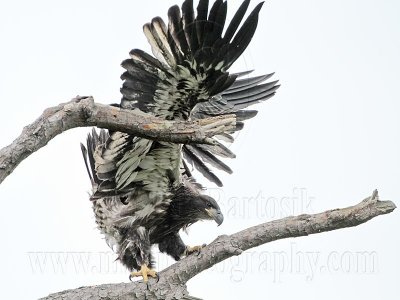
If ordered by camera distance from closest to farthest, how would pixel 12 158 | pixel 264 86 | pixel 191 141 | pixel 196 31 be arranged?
pixel 12 158 < pixel 191 141 < pixel 196 31 < pixel 264 86

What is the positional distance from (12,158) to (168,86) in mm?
2642

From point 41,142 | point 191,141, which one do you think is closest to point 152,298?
point 191,141

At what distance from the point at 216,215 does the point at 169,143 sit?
43.6 inches

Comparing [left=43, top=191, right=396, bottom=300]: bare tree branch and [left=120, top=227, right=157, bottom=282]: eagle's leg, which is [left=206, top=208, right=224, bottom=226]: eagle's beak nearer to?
[left=120, top=227, right=157, bottom=282]: eagle's leg

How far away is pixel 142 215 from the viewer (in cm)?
840

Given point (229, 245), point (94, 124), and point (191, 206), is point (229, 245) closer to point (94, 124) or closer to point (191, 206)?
point (94, 124)

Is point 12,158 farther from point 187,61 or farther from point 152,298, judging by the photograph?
point 187,61

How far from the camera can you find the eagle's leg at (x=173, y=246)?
861cm

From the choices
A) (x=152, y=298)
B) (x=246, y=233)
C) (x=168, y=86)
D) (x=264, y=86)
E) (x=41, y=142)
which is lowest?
(x=152, y=298)

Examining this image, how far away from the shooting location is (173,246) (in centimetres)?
864

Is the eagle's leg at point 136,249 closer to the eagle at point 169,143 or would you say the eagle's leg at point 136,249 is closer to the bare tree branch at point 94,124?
the eagle at point 169,143

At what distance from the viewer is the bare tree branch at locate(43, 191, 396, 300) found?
5965 mm

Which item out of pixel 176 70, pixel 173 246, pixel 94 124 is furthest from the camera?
pixel 173 246

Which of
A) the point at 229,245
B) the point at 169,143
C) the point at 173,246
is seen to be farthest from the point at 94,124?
the point at 173,246
